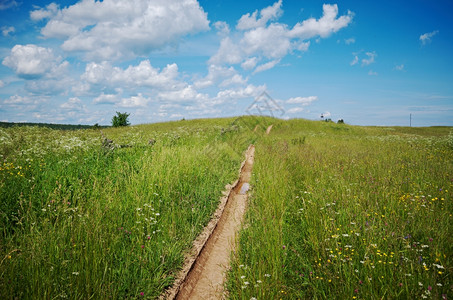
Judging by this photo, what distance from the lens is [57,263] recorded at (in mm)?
3184

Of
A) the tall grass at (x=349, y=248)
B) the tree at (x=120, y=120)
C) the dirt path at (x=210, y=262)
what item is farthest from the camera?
the tree at (x=120, y=120)

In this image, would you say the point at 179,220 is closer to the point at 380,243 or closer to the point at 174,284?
the point at 174,284

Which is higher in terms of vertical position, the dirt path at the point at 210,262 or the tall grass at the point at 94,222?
the tall grass at the point at 94,222

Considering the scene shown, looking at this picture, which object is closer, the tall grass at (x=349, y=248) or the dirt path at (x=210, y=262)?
the tall grass at (x=349, y=248)

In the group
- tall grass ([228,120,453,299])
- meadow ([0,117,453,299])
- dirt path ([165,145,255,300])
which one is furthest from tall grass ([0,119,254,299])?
tall grass ([228,120,453,299])

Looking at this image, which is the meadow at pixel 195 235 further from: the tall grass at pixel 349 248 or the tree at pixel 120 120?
the tree at pixel 120 120

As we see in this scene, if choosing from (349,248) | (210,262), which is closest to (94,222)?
(210,262)

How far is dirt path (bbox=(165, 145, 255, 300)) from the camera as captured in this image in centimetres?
368

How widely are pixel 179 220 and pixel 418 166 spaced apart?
936 cm

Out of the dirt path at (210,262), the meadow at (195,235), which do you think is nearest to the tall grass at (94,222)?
the meadow at (195,235)

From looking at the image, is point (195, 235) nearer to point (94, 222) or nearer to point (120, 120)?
point (94, 222)

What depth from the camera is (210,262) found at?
14.9ft

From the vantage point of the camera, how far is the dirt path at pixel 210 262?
3680 millimetres

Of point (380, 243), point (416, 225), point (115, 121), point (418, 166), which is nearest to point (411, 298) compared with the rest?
point (380, 243)
